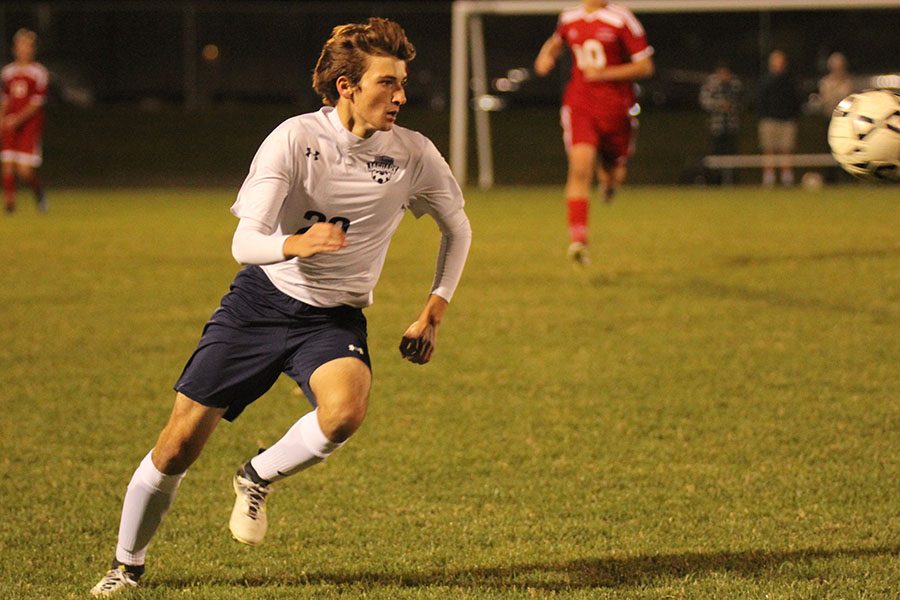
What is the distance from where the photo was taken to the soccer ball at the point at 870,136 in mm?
4633

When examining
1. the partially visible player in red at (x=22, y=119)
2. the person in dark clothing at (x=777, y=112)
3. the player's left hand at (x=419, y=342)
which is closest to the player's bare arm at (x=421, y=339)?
the player's left hand at (x=419, y=342)

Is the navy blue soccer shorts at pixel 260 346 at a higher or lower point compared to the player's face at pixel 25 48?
lower

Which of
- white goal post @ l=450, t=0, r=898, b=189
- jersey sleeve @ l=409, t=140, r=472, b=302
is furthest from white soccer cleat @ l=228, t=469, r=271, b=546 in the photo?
white goal post @ l=450, t=0, r=898, b=189

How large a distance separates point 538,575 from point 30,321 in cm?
592

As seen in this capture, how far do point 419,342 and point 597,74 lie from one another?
7.58m

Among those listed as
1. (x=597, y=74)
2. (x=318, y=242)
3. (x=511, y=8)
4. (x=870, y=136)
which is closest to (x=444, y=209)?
(x=318, y=242)

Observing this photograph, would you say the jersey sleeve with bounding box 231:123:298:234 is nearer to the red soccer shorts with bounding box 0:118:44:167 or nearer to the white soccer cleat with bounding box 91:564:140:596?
the white soccer cleat with bounding box 91:564:140:596

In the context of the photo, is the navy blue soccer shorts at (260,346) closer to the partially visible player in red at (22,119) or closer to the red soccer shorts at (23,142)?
the partially visible player in red at (22,119)

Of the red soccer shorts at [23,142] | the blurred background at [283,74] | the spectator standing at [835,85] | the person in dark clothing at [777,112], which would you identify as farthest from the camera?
the blurred background at [283,74]

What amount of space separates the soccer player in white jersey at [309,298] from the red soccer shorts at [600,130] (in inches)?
293

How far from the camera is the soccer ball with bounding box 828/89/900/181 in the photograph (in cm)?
463

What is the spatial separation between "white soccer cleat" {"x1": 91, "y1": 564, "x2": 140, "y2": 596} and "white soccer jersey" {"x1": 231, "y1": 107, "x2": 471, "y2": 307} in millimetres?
979

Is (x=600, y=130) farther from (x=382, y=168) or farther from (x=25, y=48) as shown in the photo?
(x=25, y=48)

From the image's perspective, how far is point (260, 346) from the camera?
401 centimetres
